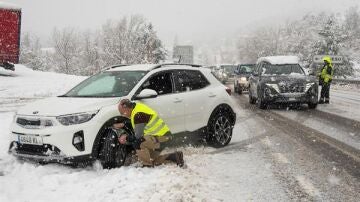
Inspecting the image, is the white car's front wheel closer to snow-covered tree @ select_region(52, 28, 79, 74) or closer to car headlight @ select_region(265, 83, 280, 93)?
car headlight @ select_region(265, 83, 280, 93)

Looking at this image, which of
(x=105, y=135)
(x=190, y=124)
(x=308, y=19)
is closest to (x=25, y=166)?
(x=105, y=135)

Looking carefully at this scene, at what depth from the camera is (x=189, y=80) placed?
834 centimetres

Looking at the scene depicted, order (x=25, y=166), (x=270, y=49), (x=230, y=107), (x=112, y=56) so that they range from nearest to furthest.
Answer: (x=25, y=166) → (x=230, y=107) → (x=112, y=56) → (x=270, y=49)

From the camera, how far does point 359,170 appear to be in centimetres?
666

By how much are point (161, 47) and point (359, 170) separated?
8581cm

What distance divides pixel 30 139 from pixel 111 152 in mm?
1176

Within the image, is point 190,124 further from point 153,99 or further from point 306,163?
point 306,163

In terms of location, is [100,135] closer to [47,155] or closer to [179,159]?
[47,155]

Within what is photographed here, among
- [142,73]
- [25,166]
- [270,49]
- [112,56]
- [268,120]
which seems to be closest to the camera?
[25,166]

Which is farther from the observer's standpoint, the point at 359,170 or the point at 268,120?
the point at 268,120

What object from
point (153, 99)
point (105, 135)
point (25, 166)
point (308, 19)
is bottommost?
point (25, 166)

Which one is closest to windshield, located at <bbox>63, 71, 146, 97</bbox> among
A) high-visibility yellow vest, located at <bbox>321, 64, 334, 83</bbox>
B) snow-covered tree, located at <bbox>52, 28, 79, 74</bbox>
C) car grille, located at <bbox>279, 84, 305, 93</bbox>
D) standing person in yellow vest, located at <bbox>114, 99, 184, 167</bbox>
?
standing person in yellow vest, located at <bbox>114, 99, 184, 167</bbox>

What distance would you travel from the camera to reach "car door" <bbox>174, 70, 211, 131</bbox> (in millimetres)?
7992

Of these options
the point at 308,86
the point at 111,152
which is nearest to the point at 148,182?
the point at 111,152
